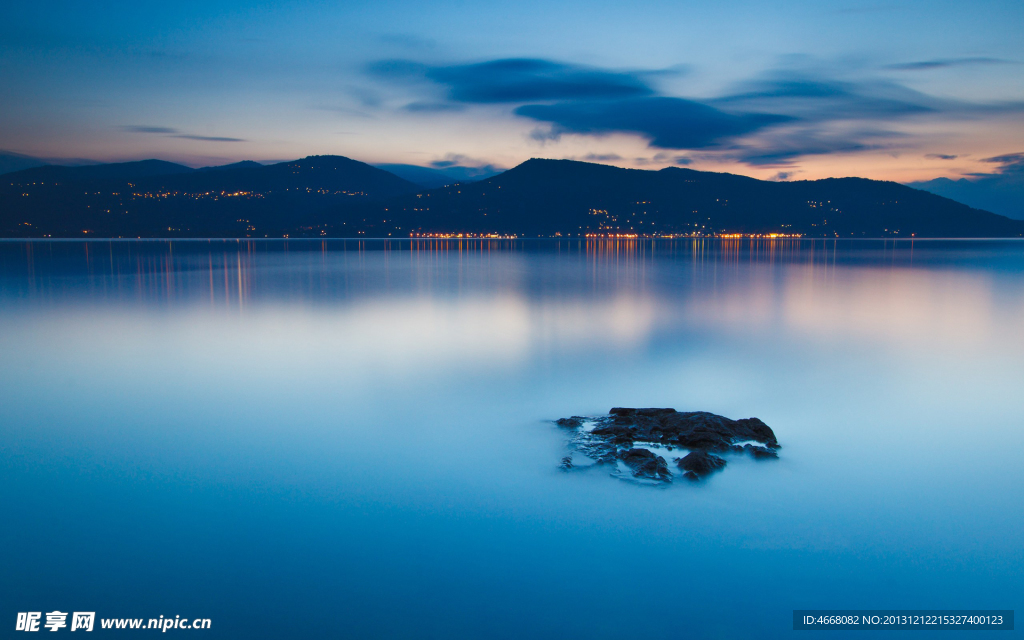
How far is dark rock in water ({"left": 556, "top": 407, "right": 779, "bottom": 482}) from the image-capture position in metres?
5.29

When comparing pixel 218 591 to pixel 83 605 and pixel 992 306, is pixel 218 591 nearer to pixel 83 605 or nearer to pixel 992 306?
pixel 83 605

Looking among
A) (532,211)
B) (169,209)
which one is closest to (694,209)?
(532,211)

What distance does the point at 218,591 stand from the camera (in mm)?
3629

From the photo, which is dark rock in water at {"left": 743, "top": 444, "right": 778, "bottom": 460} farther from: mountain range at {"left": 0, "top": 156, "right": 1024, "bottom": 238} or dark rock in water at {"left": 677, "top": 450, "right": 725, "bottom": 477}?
mountain range at {"left": 0, "top": 156, "right": 1024, "bottom": 238}

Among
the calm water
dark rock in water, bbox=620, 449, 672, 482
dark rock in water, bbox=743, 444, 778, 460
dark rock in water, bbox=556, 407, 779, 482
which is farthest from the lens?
dark rock in water, bbox=743, 444, 778, 460

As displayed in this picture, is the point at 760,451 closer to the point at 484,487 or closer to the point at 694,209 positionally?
the point at 484,487

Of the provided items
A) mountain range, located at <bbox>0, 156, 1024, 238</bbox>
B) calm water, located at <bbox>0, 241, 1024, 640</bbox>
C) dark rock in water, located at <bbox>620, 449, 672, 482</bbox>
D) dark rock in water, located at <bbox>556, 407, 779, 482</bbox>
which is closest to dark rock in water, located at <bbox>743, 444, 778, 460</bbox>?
dark rock in water, located at <bbox>556, 407, 779, 482</bbox>

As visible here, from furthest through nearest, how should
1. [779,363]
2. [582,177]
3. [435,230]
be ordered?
[582,177] < [435,230] < [779,363]

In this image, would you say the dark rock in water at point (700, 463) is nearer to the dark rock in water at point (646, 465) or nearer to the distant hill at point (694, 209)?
the dark rock in water at point (646, 465)

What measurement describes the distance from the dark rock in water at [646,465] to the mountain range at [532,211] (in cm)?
14160

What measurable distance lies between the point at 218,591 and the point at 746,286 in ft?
74.5

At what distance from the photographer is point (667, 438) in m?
5.91

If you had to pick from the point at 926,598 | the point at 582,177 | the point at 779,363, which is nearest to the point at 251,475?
the point at 926,598

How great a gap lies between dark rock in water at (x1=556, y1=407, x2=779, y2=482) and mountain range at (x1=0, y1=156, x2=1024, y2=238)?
140633 millimetres
